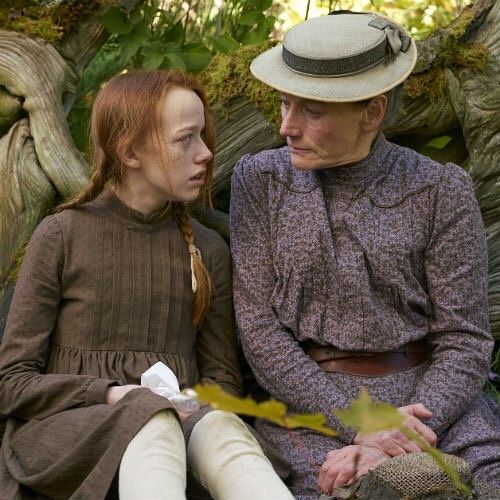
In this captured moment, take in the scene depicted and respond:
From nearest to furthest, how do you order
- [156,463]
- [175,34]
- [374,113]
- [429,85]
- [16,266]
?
[156,463]
[374,113]
[16,266]
[429,85]
[175,34]

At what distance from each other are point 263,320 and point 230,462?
2.21 ft

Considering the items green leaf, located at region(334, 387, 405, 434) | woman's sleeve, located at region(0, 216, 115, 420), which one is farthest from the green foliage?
green leaf, located at region(334, 387, 405, 434)

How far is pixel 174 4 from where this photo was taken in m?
4.60

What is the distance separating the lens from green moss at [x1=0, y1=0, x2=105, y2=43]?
3.89 m

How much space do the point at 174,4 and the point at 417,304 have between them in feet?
6.60

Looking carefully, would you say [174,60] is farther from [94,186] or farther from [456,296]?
[456,296]

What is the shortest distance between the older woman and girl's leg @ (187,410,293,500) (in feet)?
1.38

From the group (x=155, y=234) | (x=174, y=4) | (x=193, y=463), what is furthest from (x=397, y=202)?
(x=174, y=4)

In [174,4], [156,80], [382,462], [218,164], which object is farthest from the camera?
[174,4]

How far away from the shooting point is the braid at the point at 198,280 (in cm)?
326

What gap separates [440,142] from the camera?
418cm

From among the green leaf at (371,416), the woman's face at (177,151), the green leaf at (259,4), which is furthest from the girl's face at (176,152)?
the green leaf at (371,416)

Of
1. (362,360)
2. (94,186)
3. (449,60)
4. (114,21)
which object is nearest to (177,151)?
(94,186)

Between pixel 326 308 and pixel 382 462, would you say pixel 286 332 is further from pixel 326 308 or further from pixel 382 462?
pixel 382 462
